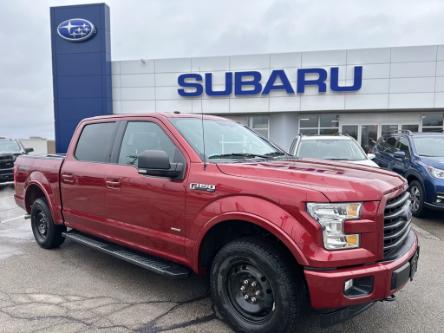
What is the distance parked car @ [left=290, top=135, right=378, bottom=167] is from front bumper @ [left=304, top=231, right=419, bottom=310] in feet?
18.8

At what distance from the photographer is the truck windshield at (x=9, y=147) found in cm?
1316

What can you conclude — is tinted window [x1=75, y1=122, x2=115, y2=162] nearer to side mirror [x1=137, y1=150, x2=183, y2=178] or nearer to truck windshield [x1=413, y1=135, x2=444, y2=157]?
side mirror [x1=137, y1=150, x2=183, y2=178]

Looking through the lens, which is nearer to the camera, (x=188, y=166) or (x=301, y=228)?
(x=301, y=228)

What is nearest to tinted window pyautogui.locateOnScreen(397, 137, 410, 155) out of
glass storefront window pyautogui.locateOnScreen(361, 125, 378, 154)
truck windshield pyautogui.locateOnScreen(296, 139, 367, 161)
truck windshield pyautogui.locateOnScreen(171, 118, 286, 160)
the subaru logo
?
truck windshield pyautogui.locateOnScreen(296, 139, 367, 161)

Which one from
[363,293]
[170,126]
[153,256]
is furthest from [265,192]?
[153,256]

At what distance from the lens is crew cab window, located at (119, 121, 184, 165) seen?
380 cm

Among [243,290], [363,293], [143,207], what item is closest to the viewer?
[363,293]

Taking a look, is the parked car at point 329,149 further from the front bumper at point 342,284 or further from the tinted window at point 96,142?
the front bumper at point 342,284

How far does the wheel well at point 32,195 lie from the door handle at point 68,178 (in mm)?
1015

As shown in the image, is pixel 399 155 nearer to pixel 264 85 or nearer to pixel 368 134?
pixel 264 85

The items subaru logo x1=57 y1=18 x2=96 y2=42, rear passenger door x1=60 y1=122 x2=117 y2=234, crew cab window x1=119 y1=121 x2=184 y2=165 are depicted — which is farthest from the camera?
subaru logo x1=57 y1=18 x2=96 y2=42

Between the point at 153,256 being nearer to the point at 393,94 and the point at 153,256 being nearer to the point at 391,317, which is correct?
the point at 391,317

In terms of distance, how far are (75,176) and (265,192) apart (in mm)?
2927

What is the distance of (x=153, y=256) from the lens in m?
3.94
